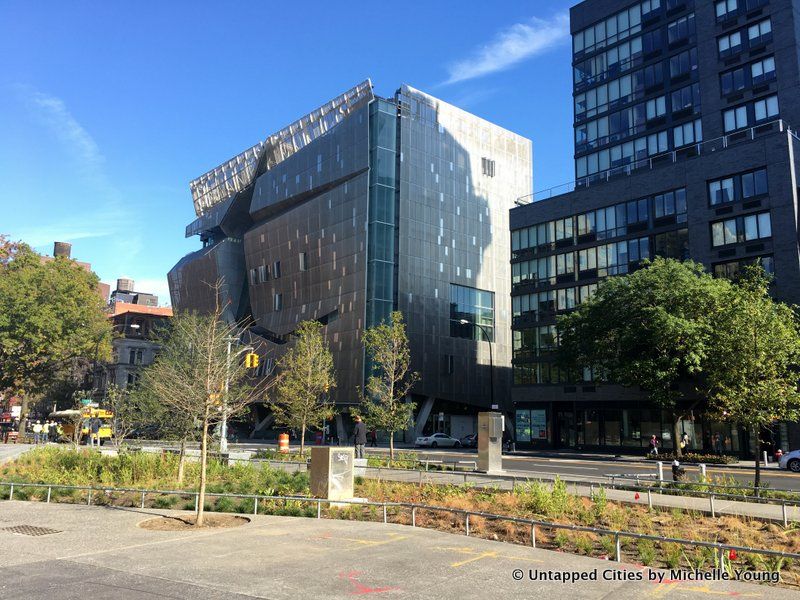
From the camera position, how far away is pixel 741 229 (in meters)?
46.3

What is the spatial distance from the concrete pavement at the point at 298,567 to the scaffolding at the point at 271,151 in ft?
217

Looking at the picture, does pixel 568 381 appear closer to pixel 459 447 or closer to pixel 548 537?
pixel 459 447

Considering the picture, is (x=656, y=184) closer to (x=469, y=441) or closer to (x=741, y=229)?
(x=741, y=229)

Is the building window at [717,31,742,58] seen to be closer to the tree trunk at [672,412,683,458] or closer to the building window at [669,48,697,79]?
the building window at [669,48,697,79]

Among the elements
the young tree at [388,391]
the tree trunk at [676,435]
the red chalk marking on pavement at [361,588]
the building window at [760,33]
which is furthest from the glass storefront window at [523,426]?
the red chalk marking on pavement at [361,588]

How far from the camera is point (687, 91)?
58188mm

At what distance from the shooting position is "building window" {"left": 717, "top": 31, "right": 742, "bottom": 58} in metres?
53.9

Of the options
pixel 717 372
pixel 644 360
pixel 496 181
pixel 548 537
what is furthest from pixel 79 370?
pixel 548 537

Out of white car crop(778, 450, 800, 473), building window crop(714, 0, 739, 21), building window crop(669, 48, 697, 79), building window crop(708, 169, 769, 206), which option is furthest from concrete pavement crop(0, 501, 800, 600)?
building window crop(669, 48, 697, 79)

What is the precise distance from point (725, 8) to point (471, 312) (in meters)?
39.3

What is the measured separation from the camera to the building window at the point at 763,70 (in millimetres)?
51625

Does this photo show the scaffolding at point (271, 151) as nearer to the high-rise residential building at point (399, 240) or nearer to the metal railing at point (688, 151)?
the high-rise residential building at point (399, 240)

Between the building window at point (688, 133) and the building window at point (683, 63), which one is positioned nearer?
the building window at point (688, 133)

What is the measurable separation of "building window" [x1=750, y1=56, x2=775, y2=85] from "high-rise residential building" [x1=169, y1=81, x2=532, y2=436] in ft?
111
